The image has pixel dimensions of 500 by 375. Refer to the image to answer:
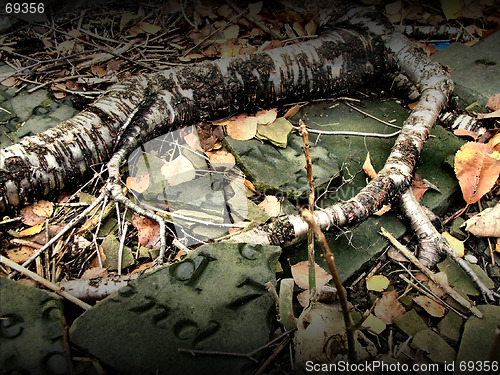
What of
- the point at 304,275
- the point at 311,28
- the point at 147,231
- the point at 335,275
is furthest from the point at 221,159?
the point at 311,28

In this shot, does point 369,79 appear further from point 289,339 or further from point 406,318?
point 289,339

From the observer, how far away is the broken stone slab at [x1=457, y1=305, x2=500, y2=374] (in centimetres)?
180

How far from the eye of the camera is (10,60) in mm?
3539

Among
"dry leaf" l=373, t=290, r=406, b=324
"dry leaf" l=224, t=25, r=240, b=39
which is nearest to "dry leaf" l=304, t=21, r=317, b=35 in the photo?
"dry leaf" l=224, t=25, r=240, b=39

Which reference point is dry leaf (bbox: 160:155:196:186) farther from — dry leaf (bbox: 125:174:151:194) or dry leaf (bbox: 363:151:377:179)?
dry leaf (bbox: 363:151:377:179)

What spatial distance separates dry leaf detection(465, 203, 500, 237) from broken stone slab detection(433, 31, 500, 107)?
1.26 metres

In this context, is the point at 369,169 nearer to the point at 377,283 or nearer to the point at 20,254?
the point at 377,283

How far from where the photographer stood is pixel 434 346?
1873mm

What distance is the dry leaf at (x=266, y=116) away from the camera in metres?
2.94

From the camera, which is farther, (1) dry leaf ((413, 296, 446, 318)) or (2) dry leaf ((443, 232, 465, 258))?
(2) dry leaf ((443, 232, 465, 258))

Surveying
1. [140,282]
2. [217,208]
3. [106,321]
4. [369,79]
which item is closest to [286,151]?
[217,208]

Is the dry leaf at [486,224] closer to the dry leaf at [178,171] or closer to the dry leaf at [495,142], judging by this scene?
the dry leaf at [495,142]

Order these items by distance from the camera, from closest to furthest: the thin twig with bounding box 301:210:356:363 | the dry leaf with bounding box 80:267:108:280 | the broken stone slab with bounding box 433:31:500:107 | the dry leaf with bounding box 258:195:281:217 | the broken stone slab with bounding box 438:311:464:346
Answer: the thin twig with bounding box 301:210:356:363 < the broken stone slab with bounding box 438:311:464:346 < the dry leaf with bounding box 80:267:108:280 < the dry leaf with bounding box 258:195:281:217 < the broken stone slab with bounding box 433:31:500:107

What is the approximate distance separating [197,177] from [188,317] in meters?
1.09
